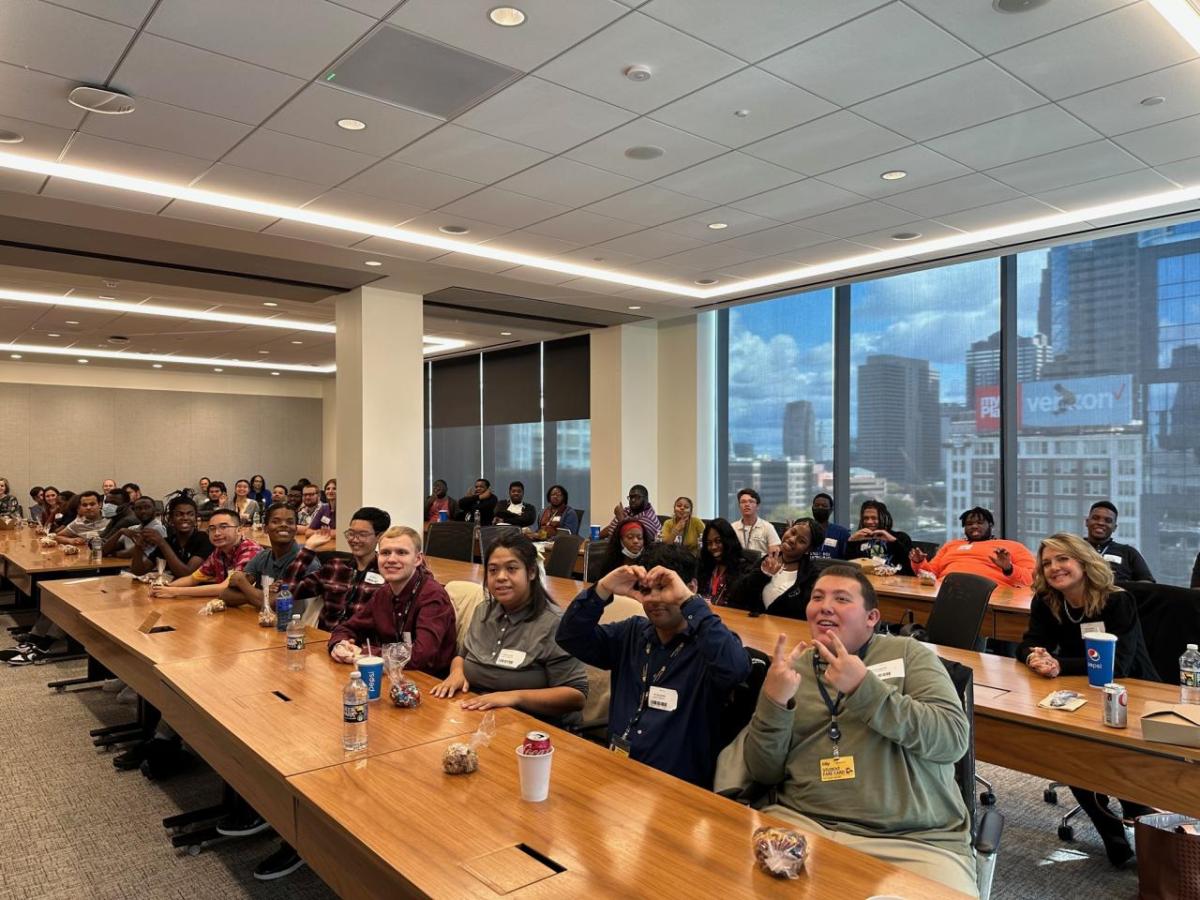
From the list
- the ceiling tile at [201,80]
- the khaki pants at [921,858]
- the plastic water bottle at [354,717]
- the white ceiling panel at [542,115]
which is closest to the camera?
the khaki pants at [921,858]

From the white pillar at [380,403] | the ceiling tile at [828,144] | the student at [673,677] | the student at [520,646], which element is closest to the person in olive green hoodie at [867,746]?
the student at [673,677]

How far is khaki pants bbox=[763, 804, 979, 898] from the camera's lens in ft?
6.03

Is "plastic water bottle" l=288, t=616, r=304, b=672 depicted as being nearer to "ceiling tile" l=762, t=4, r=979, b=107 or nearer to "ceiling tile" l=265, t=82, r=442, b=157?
"ceiling tile" l=265, t=82, r=442, b=157

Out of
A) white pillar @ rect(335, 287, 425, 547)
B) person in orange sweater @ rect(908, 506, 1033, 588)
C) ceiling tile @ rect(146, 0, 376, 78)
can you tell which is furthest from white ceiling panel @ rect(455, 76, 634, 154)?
white pillar @ rect(335, 287, 425, 547)

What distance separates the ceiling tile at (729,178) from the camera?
4773 mm

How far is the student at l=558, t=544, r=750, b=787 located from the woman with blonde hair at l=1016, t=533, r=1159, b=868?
1614 millimetres

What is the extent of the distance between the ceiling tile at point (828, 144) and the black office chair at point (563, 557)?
3.20m

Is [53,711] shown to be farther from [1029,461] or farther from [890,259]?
[1029,461]

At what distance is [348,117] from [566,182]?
57.5 inches

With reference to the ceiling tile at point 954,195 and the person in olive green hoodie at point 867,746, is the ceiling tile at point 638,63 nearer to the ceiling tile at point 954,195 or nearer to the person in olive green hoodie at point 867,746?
the ceiling tile at point 954,195

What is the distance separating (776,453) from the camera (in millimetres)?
9664

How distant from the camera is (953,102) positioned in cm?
394

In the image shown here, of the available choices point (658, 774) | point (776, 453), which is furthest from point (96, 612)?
point (776, 453)

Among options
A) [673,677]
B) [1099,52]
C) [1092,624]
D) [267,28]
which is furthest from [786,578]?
[267,28]
